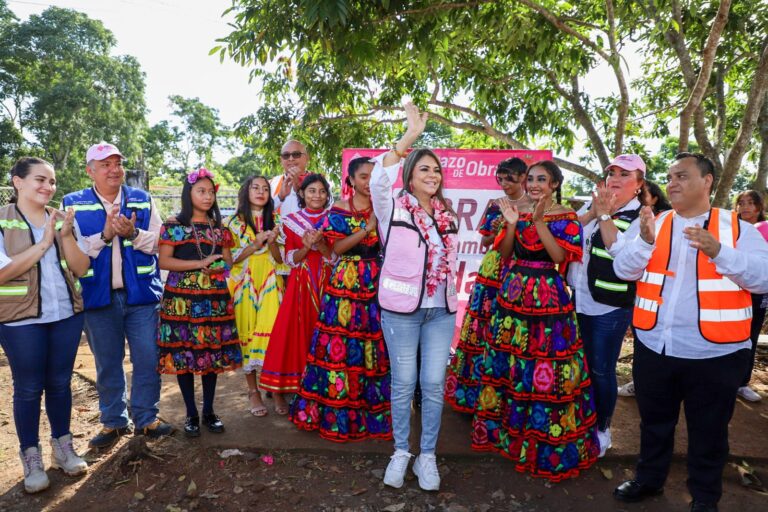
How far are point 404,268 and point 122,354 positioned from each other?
7.24ft

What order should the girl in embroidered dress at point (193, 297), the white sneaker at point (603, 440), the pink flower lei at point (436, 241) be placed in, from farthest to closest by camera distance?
1. the girl in embroidered dress at point (193, 297)
2. the white sneaker at point (603, 440)
3. the pink flower lei at point (436, 241)

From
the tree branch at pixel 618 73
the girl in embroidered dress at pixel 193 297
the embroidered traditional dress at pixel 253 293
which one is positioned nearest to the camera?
the girl in embroidered dress at pixel 193 297

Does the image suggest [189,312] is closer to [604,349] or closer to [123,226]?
[123,226]

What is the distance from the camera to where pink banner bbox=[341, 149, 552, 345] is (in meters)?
5.30

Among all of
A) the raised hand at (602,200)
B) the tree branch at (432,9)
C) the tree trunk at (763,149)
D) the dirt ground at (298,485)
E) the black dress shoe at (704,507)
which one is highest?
the tree branch at (432,9)

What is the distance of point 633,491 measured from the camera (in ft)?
10.1

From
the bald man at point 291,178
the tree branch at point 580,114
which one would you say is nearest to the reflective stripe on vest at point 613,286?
the bald man at point 291,178

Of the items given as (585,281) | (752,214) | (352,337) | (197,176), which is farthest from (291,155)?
(752,214)

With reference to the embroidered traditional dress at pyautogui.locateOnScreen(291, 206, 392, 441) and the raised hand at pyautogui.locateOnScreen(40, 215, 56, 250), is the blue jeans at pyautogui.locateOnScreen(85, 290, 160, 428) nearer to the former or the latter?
the raised hand at pyautogui.locateOnScreen(40, 215, 56, 250)

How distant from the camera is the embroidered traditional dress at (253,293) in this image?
13.3 ft

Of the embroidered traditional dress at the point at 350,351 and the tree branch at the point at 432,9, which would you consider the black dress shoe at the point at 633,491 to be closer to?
the embroidered traditional dress at the point at 350,351

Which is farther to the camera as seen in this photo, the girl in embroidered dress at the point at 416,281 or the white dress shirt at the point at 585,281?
the white dress shirt at the point at 585,281

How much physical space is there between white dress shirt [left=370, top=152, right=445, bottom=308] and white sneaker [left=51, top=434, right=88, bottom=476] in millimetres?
2398

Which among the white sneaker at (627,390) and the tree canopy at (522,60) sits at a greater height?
the tree canopy at (522,60)
